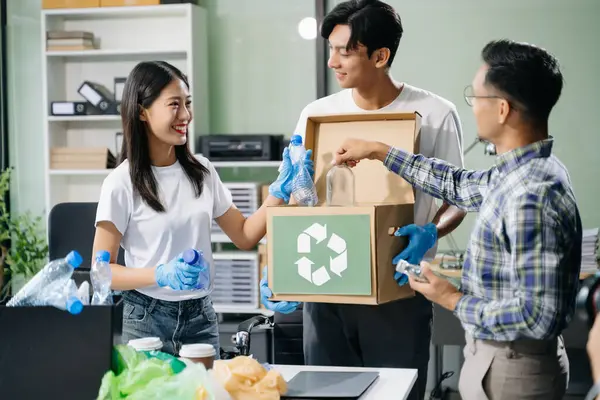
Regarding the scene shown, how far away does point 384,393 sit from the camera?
6.11ft

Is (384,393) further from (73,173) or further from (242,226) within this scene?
(73,173)

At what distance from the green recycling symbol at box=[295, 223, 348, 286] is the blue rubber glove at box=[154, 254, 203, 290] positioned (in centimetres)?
25

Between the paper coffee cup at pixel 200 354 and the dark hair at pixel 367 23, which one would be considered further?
the dark hair at pixel 367 23

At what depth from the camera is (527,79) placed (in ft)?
5.66

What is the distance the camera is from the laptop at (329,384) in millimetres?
1808

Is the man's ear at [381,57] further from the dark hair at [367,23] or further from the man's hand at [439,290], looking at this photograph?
the man's hand at [439,290]

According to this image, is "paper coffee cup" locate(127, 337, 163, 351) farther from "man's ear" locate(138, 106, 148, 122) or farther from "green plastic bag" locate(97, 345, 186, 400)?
"man's ear" locate(138, 106, 148, 122)

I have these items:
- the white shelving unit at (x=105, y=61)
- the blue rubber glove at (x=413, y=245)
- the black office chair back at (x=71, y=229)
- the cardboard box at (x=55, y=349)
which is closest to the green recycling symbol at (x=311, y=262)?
the blue rubber glove at (x=413, y=245)

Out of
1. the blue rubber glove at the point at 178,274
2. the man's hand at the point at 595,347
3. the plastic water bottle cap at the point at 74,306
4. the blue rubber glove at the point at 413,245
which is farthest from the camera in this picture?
the blue rubber glove at the point at 413,245

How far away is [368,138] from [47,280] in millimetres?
978

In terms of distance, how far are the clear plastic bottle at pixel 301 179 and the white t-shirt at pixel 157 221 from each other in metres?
0.29

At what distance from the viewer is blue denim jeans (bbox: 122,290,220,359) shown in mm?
2221

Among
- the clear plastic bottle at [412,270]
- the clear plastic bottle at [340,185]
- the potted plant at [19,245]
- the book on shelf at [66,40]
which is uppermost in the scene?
the book on shelf at [66,40]

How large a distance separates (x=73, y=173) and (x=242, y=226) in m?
2.51
